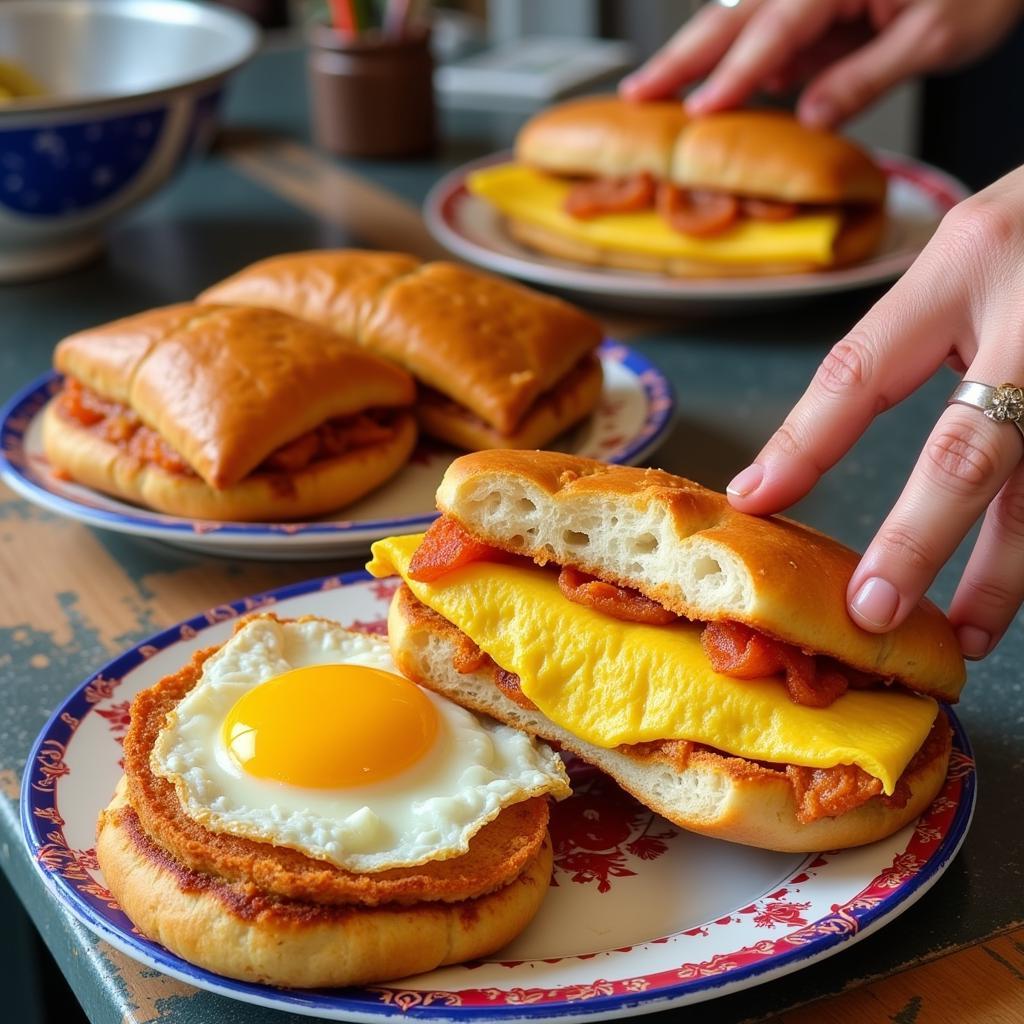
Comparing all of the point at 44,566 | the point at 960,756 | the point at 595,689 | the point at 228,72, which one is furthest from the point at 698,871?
the point at 228,72

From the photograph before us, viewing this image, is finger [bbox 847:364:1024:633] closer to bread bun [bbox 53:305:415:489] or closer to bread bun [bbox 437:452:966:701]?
bread bun [bbox 437:452:966:701]

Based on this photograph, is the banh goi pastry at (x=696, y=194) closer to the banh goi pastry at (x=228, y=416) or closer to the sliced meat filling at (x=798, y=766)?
the banh goi pastry at (x=228, y=416)

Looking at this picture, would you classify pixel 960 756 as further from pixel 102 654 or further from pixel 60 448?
pixel 60 448

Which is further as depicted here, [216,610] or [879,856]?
[216,610]

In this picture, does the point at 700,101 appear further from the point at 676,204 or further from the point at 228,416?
the point at 228,416

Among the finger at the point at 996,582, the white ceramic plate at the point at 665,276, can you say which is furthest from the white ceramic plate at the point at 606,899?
the white ceramic plate at the point at 665,276

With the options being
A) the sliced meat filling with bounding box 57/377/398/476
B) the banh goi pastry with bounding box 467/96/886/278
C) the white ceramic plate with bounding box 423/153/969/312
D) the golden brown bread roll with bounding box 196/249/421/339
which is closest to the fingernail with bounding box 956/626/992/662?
the sliced meat filling with bounding box 57/377/398/476

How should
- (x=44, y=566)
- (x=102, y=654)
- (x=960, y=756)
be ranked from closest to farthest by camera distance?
(x=960, y=756), (x=102, y=654), (x=44, y=566)

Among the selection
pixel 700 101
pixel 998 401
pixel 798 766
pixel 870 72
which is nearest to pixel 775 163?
pixel 700 101
